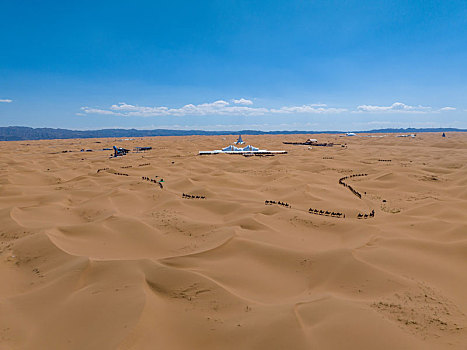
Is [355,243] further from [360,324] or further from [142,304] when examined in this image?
[142,304]

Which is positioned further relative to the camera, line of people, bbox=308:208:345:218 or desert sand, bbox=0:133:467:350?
line of people, bbox=308:208:345:218

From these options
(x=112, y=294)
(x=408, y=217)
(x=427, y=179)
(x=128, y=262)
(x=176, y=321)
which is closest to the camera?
(x=176, y=321)

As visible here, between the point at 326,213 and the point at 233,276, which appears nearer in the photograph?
the point at 233,276

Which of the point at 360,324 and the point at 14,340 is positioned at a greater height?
the point at 360,324

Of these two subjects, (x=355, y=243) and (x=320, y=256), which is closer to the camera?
(x=320, y=256)

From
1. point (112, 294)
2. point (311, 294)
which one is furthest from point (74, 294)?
point (311, 294)

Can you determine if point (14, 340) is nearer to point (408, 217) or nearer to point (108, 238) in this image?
point (108, 238)

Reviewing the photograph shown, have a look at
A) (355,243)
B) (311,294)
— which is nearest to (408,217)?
(355,243)

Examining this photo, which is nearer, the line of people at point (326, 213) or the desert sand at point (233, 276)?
the desert sand at point (233, 276)

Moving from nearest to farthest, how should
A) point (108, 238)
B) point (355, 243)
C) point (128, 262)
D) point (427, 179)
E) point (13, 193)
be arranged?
point (128, 262)
point (355, 243)
point (108, 238)
point (13, 193)
point (427, 179)
